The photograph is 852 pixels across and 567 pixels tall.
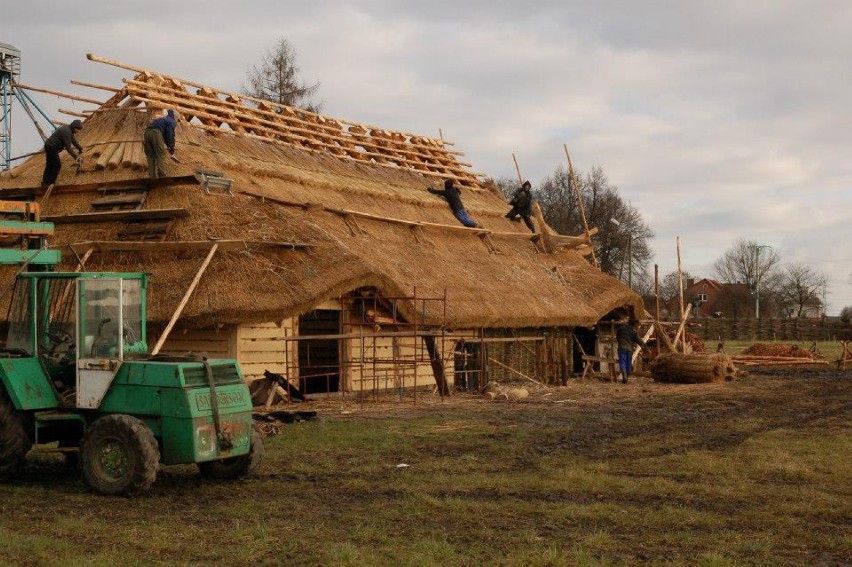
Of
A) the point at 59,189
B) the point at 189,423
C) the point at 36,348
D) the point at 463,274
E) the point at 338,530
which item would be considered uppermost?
the point at 59,189

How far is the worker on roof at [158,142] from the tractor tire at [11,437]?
1171 centimetres

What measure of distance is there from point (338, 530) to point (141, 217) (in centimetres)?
1389

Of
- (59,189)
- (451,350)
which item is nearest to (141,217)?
(59,189)

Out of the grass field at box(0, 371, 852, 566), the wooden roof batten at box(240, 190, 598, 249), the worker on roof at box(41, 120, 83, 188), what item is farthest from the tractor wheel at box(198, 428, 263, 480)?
the worker on roof at box(41, 120, 83, 188)

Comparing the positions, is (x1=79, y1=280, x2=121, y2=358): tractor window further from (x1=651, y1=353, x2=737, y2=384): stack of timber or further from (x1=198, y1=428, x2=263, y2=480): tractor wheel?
(x1=651, y1=353, x2=737, y2=384): stack of timber

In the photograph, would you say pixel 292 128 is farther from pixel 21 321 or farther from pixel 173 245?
pixel 21 321

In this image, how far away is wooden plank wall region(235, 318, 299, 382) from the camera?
19828 mm

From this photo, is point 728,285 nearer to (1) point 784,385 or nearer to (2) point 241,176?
(1) point 784,385

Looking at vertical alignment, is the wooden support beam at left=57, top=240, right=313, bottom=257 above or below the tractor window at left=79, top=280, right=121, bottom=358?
above

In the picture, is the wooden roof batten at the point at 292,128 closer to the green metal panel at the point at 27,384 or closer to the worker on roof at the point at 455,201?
the worker on roof at the point at 455,201

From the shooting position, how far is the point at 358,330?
23.0 m

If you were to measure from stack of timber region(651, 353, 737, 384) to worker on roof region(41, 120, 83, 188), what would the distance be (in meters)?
16.8

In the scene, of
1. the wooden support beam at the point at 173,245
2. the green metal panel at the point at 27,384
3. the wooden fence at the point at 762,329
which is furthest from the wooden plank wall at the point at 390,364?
the wooden fence at the point at 762,329

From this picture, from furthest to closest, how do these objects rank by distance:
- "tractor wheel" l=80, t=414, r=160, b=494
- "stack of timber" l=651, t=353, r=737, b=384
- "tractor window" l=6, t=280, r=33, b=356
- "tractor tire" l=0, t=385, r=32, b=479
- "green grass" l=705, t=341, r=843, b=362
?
"green grass" l=705, t=341, r=843, b=362
"stack of timber" l=651, t=353, r=737, b=384
"tractor window" l=6, t=280, r=33, b=356
"tractor tire" l=0, t=385, r=32, b=479
"tractor wheel" l=80, t=414, r=160, b=494
